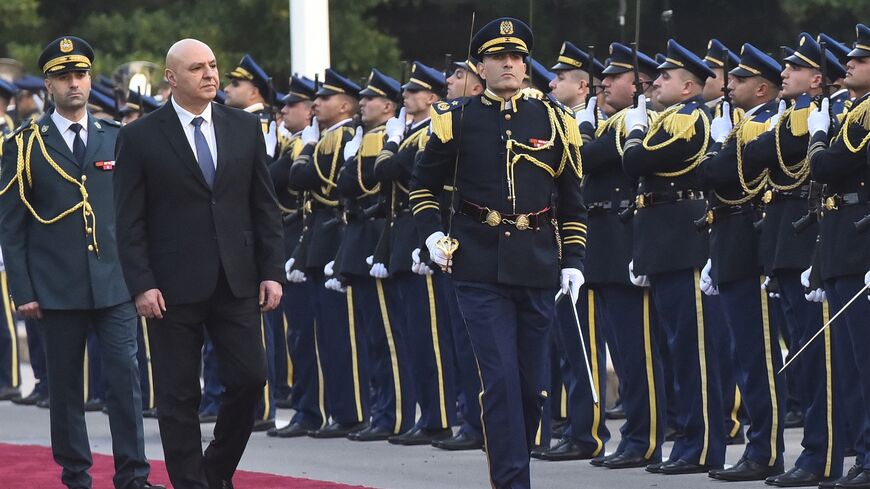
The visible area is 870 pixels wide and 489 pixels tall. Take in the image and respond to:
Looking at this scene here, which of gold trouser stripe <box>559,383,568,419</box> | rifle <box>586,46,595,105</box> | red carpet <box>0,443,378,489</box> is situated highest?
rifle <box>586,46,595,105</box>

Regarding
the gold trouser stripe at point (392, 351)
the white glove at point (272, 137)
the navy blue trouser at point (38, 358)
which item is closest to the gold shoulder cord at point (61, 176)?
the gold trouser stripe at point (392, 351)

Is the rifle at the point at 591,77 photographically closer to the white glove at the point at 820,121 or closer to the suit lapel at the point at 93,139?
the white glove at the point at 820,121

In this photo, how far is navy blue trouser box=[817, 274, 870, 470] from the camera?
891 centimetres

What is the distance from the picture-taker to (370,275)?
38.8ft

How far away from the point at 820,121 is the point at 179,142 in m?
2.79

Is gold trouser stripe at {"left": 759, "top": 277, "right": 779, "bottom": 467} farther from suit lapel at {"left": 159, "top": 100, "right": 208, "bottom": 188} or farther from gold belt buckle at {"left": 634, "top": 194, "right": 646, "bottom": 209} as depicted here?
suit lapel at {"left": 159, "top": 100, "right": 208, "bottom": 188}

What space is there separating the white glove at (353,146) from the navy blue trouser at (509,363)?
3313 millimetres

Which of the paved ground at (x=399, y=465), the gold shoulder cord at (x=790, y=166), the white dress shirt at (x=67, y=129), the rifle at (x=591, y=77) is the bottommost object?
the paved ground at (x=399, y=465)

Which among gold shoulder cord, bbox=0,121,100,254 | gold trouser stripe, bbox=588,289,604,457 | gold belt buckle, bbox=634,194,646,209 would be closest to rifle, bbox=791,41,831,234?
gold belt buckle, bbox=634,194,646,209

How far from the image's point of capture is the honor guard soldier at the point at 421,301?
453 inches

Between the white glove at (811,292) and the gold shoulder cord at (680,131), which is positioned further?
the gold shoulder cord at (680,131)

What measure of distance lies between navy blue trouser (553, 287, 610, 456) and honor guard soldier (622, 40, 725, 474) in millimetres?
568

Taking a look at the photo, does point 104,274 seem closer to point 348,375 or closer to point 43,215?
point 43,215

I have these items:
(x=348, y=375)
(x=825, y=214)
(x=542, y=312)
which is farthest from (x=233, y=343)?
(x=348, y=375)
